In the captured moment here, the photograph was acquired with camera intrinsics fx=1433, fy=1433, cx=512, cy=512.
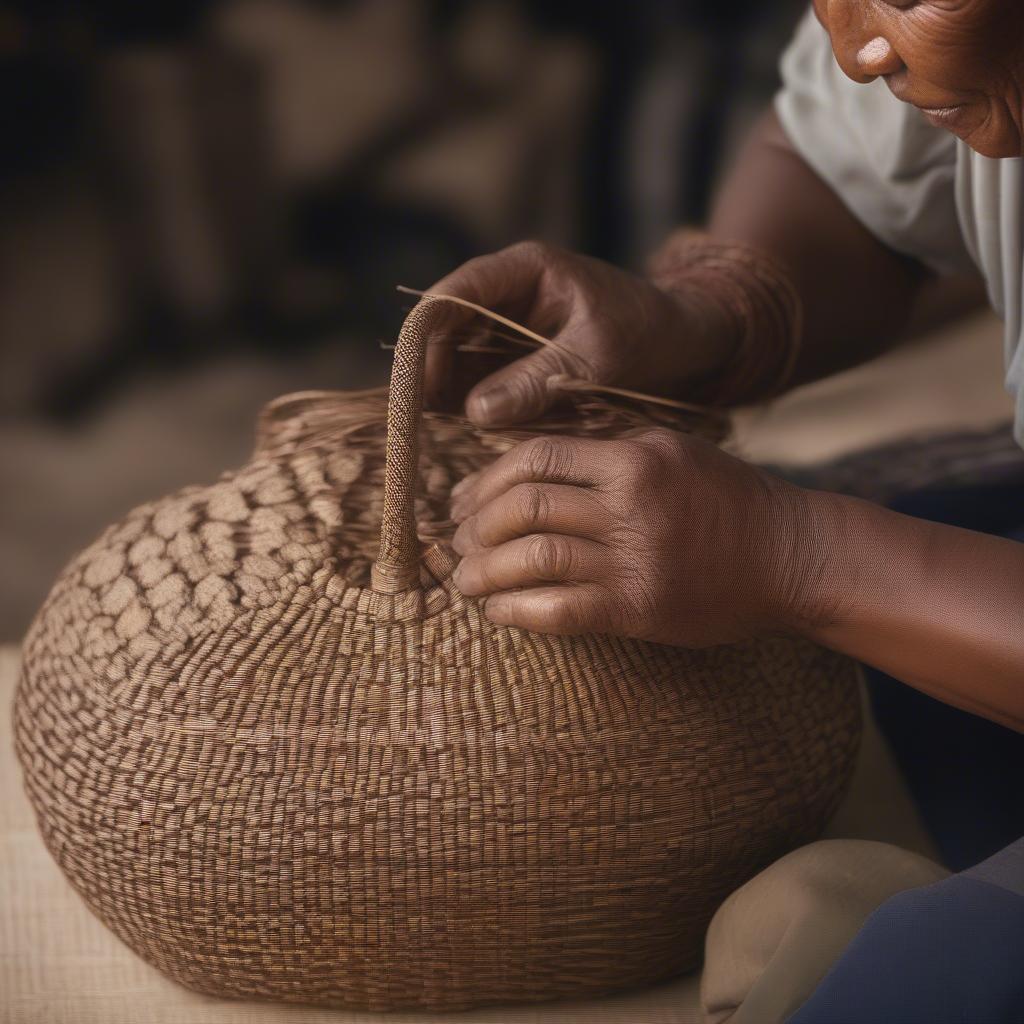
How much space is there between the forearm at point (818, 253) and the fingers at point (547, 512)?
43 cm

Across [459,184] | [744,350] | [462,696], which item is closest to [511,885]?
[462,696]

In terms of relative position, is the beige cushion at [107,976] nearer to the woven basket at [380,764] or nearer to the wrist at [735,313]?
the woven basket at [380,764]

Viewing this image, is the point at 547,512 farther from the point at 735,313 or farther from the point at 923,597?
the point at 735,313

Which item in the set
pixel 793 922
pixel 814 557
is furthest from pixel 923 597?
pixel 793 922

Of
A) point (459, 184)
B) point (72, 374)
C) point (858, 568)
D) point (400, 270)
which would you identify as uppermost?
point (858, 568)

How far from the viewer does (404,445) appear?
0.84 metres

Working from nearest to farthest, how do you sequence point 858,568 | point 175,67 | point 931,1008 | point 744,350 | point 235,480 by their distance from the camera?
point 931,1008
point 858,568
point 235,480
point 744,350
point 175,67

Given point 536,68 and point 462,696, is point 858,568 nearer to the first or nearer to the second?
point 462,696

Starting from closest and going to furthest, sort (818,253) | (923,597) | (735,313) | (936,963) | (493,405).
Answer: (936,963) → (923,597) → (493,405) → (735,313) → (818,253)

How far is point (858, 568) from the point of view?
81 cm

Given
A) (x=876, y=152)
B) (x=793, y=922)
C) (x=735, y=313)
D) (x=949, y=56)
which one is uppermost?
(x=949, y=56)

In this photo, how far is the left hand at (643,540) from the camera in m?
0.79

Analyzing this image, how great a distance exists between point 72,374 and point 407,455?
6.07ft

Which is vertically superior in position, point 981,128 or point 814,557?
point 981,128
